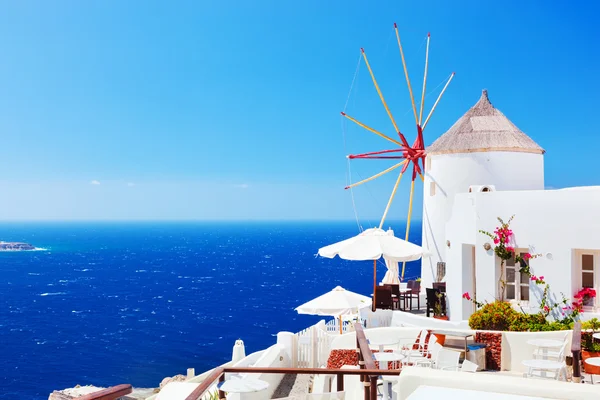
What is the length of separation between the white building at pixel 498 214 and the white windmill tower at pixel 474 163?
3cm

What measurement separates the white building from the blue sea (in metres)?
27.1

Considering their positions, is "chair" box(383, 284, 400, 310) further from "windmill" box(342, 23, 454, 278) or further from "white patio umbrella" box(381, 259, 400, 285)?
"windmill" box(342, 23, 454, 278)

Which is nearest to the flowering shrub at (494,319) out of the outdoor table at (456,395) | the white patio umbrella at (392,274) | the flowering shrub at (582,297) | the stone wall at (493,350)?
the flowering shrub at (582,297)

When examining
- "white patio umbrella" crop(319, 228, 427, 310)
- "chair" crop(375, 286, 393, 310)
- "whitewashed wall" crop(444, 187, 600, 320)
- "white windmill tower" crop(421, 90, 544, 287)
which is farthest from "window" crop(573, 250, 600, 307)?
"white windmill tower" crop(421, 90, 544, 287)

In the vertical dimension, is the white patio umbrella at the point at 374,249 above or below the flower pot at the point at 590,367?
above

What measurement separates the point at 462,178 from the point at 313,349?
9.76 metres

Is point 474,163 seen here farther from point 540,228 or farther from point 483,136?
point 540,228

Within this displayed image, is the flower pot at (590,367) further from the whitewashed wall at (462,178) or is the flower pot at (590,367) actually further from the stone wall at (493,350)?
the whitewashed wall at (462,178)

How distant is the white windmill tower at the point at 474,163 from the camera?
1994 centimetres

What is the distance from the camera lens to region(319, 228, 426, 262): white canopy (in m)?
15.4

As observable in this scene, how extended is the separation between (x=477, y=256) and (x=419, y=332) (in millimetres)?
3253

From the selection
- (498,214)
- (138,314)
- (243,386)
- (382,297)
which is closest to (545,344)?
(498,214)

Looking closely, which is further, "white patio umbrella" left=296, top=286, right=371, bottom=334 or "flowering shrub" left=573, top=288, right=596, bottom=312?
"white patio umbrella" left=296, top=286, right=371, bottom=334

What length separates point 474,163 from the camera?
20156mm
